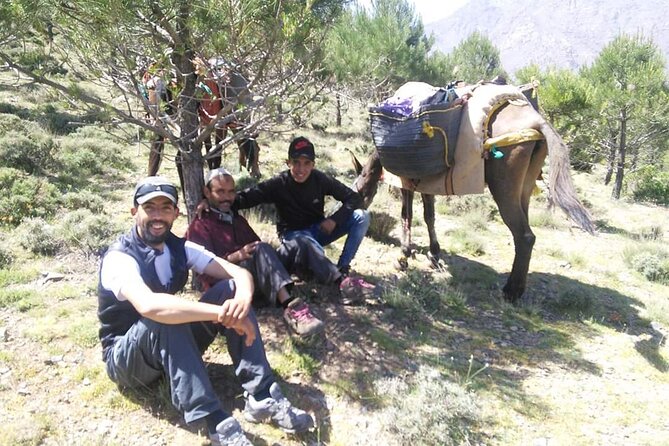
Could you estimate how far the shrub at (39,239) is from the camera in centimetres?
474

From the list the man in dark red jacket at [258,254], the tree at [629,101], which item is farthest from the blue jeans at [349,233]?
the tree at [629,101]

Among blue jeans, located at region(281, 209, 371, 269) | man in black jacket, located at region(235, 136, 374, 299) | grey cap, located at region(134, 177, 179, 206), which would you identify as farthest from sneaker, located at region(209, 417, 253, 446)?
blue jeans, located at region(281, 209, 371, 269)

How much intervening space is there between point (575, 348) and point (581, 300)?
1036mm

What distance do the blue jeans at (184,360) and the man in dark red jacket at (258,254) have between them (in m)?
0.59

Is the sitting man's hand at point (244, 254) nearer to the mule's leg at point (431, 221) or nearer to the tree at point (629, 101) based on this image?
the mule's leg at point (431, 221)

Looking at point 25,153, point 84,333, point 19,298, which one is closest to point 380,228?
point 84,333

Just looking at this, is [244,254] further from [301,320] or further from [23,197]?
[23,197]

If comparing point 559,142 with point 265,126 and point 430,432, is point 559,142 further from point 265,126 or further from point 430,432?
point 430,432

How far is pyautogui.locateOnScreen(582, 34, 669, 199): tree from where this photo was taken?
13.2m

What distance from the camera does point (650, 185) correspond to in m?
14.9

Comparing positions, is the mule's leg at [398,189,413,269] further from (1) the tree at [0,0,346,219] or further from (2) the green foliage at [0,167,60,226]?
(2) the green foliage at [0,167,60,226]

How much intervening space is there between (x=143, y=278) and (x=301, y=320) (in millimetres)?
1147

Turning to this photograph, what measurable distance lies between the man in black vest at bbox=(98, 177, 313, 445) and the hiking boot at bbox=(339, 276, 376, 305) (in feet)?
4.41

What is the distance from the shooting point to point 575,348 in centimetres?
392
